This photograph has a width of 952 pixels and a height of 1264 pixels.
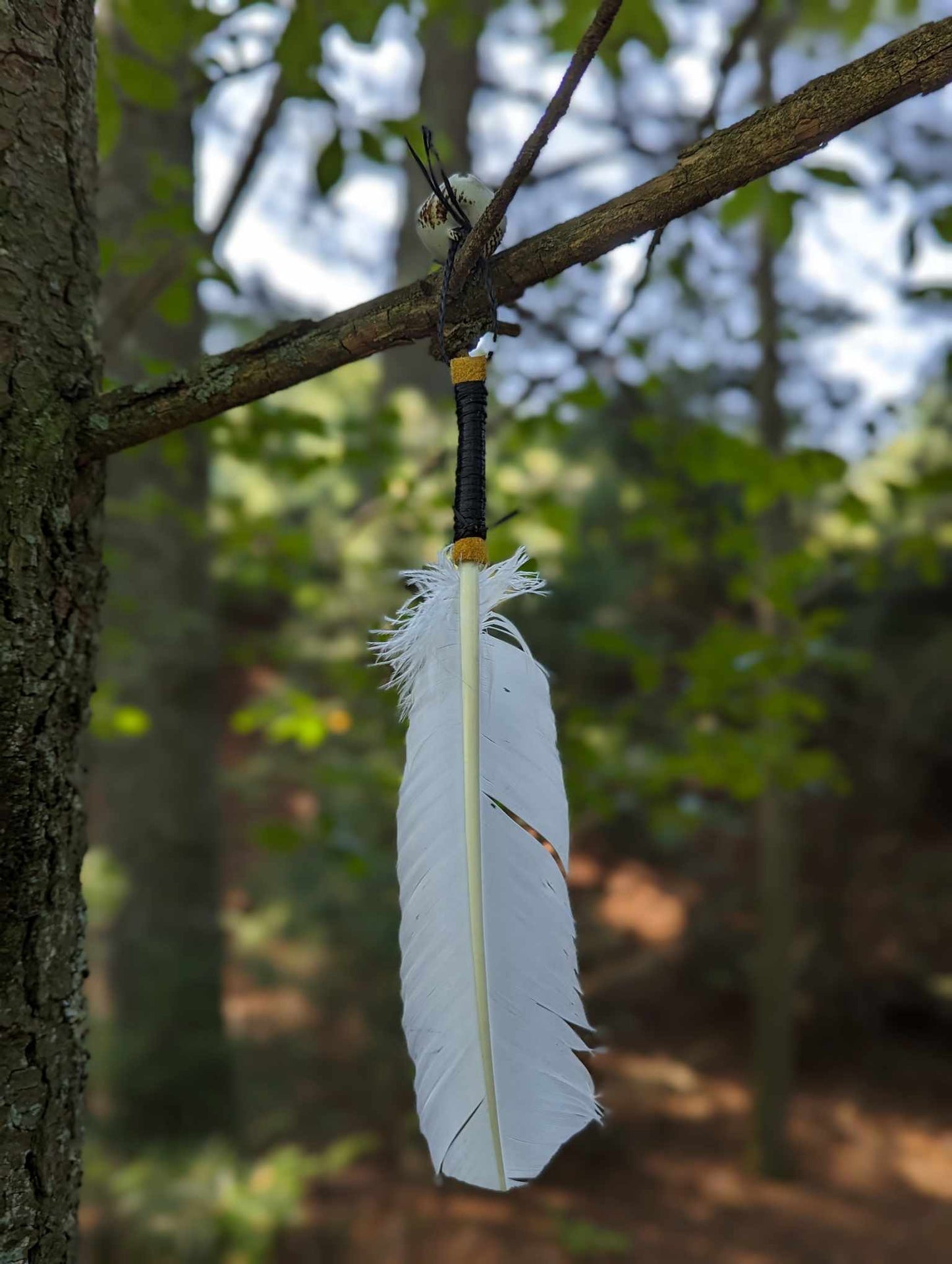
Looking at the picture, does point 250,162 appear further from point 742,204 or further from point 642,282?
point 642,282

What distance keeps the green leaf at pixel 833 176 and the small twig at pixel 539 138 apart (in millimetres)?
1002

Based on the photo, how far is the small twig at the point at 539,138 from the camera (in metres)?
0.76

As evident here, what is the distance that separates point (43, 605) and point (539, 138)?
0.61 meters

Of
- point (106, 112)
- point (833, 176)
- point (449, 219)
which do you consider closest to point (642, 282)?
point (449, 219)

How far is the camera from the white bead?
0.87 m

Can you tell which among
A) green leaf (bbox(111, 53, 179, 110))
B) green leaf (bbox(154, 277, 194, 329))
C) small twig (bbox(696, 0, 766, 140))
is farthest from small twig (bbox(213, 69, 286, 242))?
small twig (bbox(696, 0, 766, 140))

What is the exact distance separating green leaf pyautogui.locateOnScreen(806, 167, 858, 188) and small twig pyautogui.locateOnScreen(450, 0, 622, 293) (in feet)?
3.29

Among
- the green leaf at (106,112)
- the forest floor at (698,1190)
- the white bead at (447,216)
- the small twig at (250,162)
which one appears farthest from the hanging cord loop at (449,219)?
the forest floor at (698,1190)

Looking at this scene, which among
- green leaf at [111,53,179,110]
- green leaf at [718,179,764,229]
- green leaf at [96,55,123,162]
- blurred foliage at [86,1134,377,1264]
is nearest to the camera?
green leaf at [96,55,123,162]

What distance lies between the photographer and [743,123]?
75 centimetres

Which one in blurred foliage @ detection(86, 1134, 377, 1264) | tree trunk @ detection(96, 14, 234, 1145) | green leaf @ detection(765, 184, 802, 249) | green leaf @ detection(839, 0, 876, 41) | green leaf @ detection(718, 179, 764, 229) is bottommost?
blurred foliage @ detection(86, 1134, 377, 1264)

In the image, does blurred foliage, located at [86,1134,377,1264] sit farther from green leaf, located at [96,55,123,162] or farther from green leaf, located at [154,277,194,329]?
green leaf, located at [96,55,123,162]

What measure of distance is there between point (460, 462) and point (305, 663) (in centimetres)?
602

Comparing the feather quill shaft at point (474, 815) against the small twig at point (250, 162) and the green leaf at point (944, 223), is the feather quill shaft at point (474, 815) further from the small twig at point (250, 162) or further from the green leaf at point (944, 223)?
the small twig at point (250, 162)
